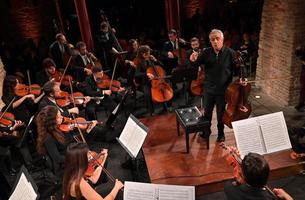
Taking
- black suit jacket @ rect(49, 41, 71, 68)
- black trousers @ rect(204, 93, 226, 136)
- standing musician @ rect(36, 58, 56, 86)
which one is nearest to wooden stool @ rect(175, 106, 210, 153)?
black trousers @ rect(204, 93, 226, 136)

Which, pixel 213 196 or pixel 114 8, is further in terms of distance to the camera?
pixel 114 8

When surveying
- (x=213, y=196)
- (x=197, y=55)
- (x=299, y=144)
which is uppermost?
(x=197, y=55)

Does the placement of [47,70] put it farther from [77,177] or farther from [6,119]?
[77,177]

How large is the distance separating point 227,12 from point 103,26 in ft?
15.3

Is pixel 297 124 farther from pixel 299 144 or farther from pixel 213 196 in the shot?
pixel 213 196

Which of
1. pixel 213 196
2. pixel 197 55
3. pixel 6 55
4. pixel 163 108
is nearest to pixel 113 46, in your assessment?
pixel 163 108

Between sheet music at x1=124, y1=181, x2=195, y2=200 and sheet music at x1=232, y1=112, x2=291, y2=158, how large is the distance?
3.37 feet

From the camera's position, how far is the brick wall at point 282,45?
562cm

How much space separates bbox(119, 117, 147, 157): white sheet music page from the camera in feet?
12.8

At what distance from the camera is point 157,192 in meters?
3.02

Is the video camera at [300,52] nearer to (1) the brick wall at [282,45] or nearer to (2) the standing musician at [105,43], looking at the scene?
(1) the brick wall at [282,45]

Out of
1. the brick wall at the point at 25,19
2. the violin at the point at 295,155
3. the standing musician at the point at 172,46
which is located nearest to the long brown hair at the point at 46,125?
the violin at the point at 295,155

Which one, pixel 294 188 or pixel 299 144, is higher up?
pixel 299 144

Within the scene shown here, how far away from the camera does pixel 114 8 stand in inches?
452
